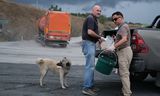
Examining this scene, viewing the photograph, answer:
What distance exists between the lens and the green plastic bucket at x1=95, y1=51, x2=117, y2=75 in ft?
31.7

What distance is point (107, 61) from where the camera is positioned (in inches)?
383

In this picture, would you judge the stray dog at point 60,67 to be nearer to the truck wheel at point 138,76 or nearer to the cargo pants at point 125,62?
the cargo pants at point 125,62

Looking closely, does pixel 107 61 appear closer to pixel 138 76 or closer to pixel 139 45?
pixel 139 45

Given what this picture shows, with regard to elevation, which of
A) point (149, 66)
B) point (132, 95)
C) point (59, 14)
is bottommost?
point (132, 95)

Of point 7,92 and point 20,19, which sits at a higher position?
point 20,19

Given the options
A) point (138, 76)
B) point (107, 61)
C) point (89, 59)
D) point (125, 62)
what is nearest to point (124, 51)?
point (125, 62)

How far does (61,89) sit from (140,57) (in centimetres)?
215

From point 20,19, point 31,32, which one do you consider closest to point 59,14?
point 31,32

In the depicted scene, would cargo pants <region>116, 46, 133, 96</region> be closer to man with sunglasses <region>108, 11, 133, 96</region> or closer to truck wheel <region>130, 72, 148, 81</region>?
man with sunglasses <region>108, 11, 133, 96</region>

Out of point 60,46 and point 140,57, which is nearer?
point 140,57

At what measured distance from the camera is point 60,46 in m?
36.7

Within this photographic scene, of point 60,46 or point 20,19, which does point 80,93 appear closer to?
point 60,46

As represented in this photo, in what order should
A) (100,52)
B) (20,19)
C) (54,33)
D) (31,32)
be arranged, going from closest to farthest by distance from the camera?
(100,52) → (54,33) → (31,32) → (20,19)

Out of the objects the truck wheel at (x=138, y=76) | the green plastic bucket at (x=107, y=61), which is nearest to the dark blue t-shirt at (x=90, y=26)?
the green plastic bucket at (x=107, y=61)
